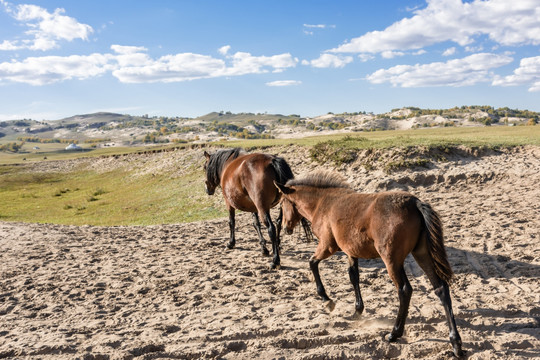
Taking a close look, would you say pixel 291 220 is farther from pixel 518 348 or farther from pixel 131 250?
pixel 131 250

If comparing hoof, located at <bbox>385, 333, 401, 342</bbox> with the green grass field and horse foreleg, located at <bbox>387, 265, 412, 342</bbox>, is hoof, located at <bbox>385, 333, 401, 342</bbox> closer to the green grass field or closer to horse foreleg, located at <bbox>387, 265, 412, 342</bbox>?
horse foreleg, located at <bbox>387, 265, 412, 342</bbox>

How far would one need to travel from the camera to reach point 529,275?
7.14m

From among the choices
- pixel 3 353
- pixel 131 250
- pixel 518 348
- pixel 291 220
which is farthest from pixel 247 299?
pixel 131 250

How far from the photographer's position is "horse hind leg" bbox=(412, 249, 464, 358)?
4801 mm

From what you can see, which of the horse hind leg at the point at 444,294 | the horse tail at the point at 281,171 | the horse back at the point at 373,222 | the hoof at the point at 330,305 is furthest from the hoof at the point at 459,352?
the horse tail at the point at 281,171

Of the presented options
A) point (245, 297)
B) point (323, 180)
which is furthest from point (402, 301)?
point (245, 297)

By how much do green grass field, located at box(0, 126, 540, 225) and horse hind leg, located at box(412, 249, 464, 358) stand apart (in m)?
12.7

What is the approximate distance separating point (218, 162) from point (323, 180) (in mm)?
5380

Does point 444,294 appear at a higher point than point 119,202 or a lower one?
higher

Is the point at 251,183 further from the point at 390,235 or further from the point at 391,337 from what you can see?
the point at 391,337

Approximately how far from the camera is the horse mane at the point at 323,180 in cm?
644

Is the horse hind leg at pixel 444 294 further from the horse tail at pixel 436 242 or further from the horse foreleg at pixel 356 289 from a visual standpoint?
the horse foreleg at pixel 356 289

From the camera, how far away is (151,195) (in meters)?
26.7

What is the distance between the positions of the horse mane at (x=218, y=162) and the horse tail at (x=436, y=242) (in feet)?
22.4
